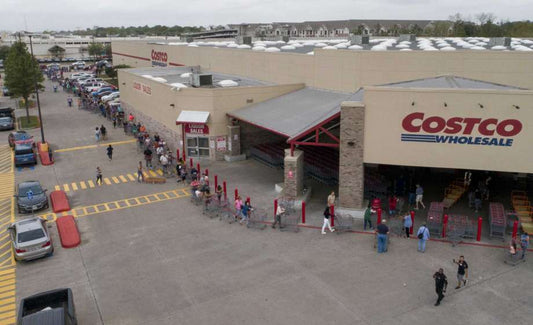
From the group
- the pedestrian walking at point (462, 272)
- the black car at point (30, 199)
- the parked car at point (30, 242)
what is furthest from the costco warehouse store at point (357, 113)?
the parked car at point (30, 242)

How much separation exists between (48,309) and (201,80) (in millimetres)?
25291

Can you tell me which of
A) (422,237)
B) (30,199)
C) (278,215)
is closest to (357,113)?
(278,215)

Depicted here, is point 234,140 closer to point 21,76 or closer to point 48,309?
point 48,309

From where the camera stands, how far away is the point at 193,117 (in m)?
32.3

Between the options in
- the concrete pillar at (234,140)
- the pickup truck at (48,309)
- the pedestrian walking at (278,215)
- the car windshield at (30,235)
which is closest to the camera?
the pickup truck at (48,309)

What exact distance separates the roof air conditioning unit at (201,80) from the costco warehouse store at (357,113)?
81 mm

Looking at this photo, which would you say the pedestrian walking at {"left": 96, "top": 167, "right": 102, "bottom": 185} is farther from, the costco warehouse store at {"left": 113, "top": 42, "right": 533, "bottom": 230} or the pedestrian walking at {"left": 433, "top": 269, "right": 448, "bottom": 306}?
the pedestrian walking at {"left": 433, "top": 269, "right": 448, "bottom": 306}

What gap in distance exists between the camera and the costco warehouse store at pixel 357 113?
65.9 feet

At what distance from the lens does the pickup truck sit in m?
12.4

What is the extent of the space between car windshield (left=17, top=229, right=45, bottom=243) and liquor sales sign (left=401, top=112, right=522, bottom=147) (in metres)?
16.7

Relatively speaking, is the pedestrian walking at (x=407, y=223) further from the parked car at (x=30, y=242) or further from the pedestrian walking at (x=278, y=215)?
the parked car at (x=30, y=242)

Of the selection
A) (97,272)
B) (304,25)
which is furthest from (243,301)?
(304,25)

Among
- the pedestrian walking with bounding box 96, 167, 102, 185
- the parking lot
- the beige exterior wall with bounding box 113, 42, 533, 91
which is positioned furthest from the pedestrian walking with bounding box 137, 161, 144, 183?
the beige exterior wall with bounding box 113, 42, 533, 91

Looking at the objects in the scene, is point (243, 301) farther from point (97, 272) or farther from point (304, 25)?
point (304, 25)
